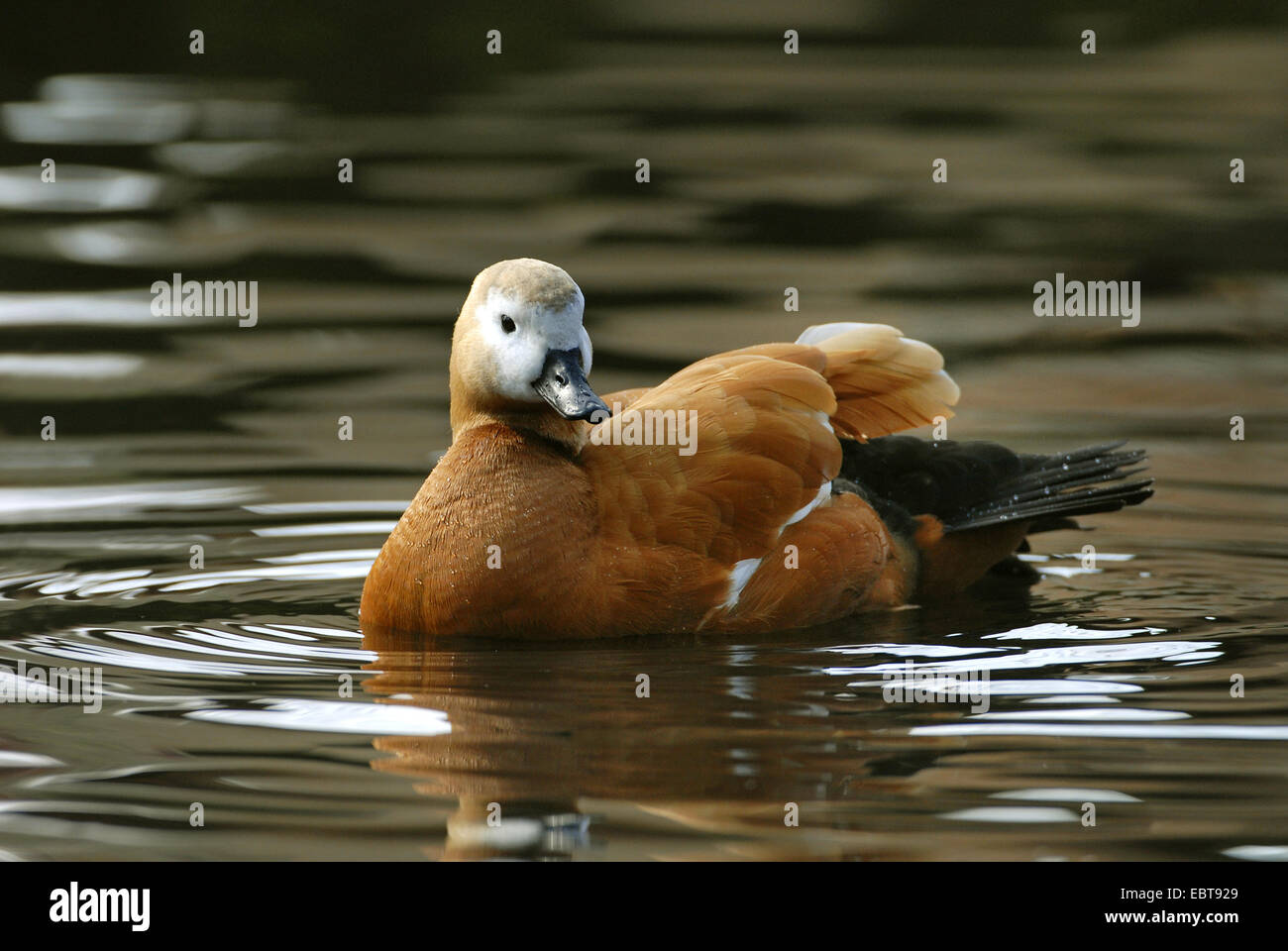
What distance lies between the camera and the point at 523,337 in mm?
6582

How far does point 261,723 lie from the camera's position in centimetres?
600

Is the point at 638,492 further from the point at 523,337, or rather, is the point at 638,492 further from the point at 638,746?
the point at 638,746

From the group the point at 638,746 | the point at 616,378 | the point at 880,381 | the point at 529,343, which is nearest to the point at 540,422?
the point at 529,343

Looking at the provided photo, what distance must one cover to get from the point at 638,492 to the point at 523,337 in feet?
2.29

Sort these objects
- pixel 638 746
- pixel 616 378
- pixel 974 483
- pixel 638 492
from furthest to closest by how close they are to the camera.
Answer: pixel 616 378 → pixel 974 483 → pixel 638 492 → pixel 638 746

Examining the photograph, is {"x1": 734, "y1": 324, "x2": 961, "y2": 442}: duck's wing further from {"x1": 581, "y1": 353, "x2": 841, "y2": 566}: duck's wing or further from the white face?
the white face

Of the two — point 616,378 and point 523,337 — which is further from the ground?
point 616,378

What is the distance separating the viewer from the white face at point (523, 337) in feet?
21.5

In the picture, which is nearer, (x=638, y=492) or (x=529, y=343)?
(x=529, y=343)

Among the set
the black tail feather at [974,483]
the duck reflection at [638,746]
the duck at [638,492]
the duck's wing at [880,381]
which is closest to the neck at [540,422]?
the duck at [638,492]

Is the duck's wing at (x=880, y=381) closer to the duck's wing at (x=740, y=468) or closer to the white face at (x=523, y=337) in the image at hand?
the duck's wing at (x=740, y=468)

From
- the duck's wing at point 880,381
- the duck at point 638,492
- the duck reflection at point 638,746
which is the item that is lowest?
the duck reflection at point 638,746

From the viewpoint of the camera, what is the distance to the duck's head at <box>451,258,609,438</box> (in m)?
6.54

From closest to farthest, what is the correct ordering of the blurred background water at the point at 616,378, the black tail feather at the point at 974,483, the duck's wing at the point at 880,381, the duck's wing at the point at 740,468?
the blurred background water at the point at 616,378 < the duck's wing at the point at 740,468 < the duck's wing at the point at 880,381 < the black tail feather at the point at 974,483
